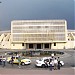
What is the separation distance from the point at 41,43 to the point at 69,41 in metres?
12.3

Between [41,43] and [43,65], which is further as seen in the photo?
[41,43]

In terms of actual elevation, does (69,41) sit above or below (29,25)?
below

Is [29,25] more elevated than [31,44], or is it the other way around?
[29,25]

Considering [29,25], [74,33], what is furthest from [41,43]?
[74,33]

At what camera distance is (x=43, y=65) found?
2733 cm

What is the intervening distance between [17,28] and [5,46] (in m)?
11.2

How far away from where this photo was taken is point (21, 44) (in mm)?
103625

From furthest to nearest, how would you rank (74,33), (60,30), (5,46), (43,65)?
1. (74,33)
2. (5,46)
3. (60,30)
4. (43,65)

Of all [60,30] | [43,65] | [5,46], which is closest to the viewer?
[43,65]

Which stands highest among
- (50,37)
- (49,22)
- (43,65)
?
(49,22)

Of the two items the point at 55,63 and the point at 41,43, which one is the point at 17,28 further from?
the point at 55,63

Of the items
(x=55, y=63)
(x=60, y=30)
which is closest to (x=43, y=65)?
(x=55, y=63)

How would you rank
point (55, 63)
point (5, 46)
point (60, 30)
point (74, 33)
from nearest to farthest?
point (55, 63) → point (60, 30) → point (5, 46) → point (74, 33)

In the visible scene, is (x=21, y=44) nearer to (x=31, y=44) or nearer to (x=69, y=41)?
(x=31, y=44)
